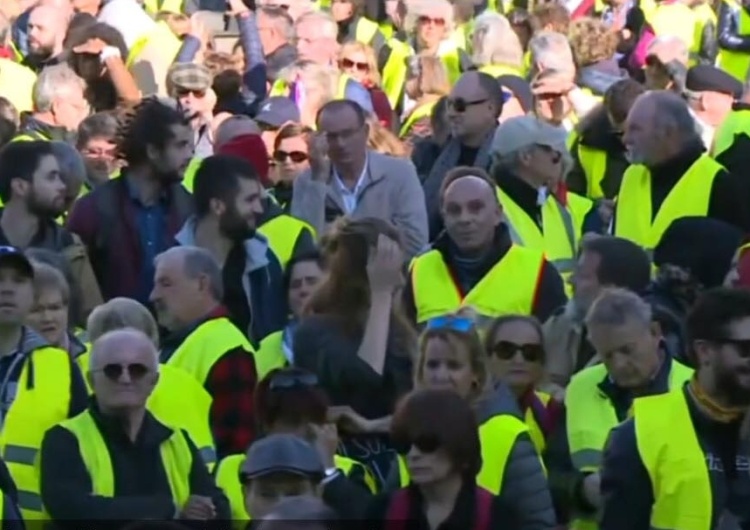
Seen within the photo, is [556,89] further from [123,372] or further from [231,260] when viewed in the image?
[123,372]

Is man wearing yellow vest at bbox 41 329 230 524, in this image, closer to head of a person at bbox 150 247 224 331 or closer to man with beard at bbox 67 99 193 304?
head of a person at bbox 150 247 224 331

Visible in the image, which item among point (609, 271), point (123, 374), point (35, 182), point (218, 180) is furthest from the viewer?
point (35, 182)

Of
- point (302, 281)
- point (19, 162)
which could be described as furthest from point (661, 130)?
point (19, 162)

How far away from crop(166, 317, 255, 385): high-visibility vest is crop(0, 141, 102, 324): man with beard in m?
1.62

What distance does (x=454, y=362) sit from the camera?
27.6ft

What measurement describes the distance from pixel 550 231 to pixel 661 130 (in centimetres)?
64

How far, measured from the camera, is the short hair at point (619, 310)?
28.6 ft

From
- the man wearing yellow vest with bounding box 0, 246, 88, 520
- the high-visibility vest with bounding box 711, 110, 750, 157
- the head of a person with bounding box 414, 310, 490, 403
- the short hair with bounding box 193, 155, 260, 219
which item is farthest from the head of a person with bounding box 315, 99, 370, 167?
the head of a person with bounding box 414, 310, 490, 403

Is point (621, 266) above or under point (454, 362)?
under

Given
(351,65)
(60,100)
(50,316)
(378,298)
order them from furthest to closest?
(351,65), (60,100), (50,316), (378,298)

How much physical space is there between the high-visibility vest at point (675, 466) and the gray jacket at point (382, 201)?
397 cm

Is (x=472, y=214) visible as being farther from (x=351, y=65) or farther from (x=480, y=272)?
(x=351, y=65)

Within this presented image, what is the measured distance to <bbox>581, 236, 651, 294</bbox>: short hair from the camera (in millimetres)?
9695

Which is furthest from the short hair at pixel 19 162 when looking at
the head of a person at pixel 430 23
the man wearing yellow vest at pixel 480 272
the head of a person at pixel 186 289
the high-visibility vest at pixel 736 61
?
the high-visibility vest at pixel 736 61
